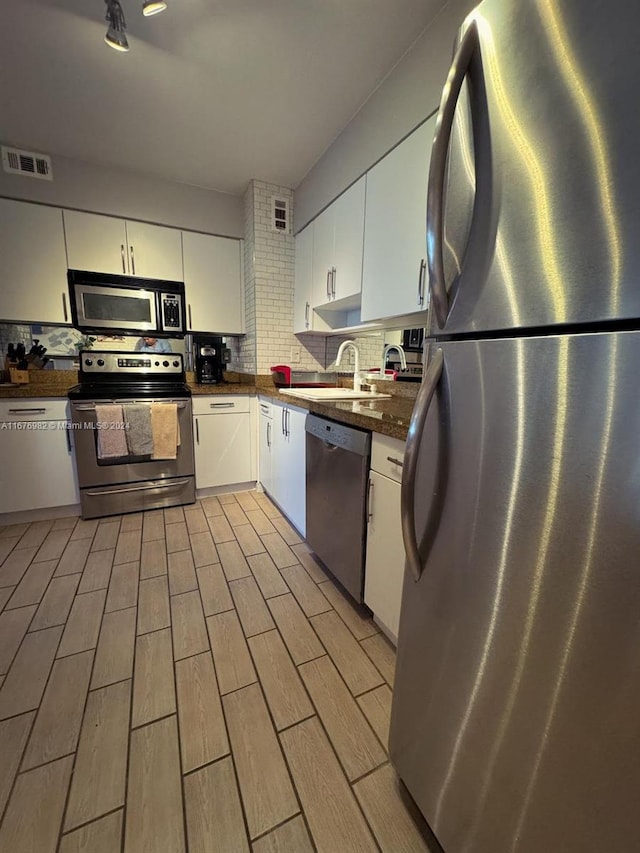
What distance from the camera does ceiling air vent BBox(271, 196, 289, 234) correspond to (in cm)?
286

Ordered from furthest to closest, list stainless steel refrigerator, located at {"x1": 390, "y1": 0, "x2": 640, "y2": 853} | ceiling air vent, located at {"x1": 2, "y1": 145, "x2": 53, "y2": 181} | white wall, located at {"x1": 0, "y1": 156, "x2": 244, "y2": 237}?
white wall, located at {"x1": 0, "y1": 156, "x2": 244, "y2": 237}
ceiling air vent, located at {"x1": 2, "y1": 145, "x2": 53, "y2": 181}
stainless steel refrigerator, located at {"x1": 390, "y1": 0, "x2": 640, "y2": 853}

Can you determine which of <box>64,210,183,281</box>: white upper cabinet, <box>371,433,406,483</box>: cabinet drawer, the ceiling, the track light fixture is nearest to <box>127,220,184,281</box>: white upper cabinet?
<box>64,210,183,281</box>: white upper cabinet

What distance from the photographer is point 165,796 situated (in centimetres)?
93

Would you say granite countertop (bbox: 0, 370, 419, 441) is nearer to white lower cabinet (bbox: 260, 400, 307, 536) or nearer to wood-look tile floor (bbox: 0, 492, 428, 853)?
white lower cabinet (bbox: 260, 400, 307, 536)

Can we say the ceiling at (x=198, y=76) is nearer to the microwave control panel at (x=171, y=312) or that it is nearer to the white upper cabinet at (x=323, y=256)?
the white upper cabinet at (x=323, y=256)

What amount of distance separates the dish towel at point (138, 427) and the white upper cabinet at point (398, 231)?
173cm

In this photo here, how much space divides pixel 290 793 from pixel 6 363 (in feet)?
10.8

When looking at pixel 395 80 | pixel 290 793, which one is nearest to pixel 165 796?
pixel 290 793

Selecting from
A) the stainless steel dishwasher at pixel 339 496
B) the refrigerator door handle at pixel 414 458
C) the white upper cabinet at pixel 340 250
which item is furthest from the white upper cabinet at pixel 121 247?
the refrigerator door handle at pixel 414 458

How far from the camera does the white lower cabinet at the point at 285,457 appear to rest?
2.10 metres

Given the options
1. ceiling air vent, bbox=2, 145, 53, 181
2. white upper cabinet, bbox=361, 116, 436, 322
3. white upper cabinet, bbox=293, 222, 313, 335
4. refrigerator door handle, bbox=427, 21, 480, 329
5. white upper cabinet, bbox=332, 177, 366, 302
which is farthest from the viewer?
white upper cabinet, bbox=293, 222, 313, 335

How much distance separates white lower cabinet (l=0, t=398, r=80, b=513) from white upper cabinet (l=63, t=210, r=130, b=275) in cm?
113

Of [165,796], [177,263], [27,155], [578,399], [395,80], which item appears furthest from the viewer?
[177,263]

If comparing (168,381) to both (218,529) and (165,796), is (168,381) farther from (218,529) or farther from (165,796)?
(165,796)
